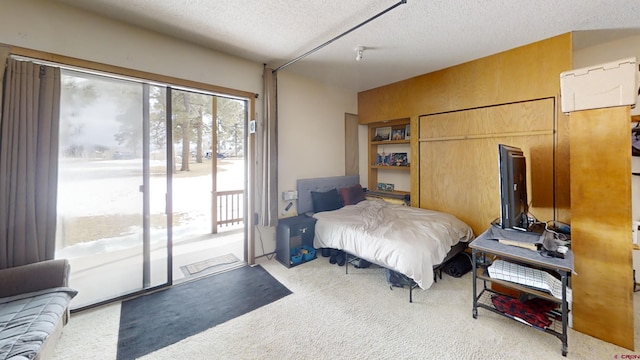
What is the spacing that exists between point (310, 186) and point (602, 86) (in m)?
3.17

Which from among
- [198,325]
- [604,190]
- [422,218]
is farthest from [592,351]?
[198,325]

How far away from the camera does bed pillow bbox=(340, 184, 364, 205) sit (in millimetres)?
4137

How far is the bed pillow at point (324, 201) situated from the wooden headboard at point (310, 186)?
3.6 inches

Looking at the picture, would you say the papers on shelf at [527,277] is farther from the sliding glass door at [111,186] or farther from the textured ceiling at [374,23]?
the sliding glass door at [111,186]

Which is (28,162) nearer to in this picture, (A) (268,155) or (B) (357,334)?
(A) (268,155)

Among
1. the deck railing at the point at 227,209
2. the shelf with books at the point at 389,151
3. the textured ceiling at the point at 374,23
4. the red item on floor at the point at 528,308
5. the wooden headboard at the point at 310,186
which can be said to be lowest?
the red item on floor at the point at 528,308

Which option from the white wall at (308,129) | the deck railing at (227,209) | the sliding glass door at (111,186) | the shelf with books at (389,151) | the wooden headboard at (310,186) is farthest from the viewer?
the deck railing at (227,209)

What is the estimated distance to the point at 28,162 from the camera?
6.23 ft

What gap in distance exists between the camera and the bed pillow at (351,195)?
13.6 ft

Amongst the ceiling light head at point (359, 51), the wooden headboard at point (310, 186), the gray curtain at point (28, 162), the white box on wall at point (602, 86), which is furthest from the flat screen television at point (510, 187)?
the gray curtain at point (28, 162)

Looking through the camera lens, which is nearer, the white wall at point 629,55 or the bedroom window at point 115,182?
the bedroom window at point 115,182

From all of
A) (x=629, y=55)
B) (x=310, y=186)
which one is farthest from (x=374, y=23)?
(x=629, y=55)

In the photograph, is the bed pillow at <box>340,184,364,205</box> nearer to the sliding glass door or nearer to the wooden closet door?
the sliding glass door

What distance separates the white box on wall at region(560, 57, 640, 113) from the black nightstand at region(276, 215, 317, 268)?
9.39ft
